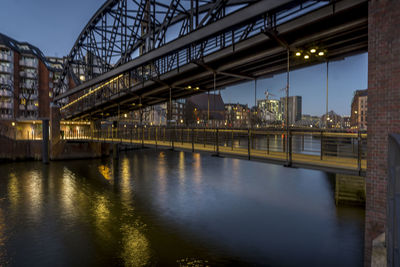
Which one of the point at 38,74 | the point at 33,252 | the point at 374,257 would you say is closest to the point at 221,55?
the point at 374,257

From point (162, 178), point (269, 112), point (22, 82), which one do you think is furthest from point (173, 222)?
point (22, 82)

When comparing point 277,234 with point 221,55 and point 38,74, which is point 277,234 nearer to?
point 221,55

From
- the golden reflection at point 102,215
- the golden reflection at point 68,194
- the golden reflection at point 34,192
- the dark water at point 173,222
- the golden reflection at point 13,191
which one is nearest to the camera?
the dark water at point 173,222

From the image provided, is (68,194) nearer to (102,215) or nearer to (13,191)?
(13,191)

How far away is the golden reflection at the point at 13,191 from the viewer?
19516 mm

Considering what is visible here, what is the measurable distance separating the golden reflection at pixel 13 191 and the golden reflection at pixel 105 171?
8419 millimetres

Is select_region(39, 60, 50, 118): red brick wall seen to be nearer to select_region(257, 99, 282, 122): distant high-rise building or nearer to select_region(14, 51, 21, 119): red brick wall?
select_region(14, 51, 21, 119): red brick wall

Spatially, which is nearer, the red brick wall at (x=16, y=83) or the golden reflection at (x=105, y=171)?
the golden reflection at (x=105, y=171)

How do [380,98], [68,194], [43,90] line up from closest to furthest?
1. [380,98]
2. [68,194]
3. [43,90]

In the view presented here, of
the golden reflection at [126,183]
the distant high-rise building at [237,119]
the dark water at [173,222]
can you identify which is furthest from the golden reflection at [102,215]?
the distant high-rise building at [237,119]

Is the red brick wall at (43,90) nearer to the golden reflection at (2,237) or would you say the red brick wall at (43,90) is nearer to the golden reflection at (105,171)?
the golden reflection at (105,171)

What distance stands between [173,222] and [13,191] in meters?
15.9

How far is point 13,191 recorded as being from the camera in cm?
2278

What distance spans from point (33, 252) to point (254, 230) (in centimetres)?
1134
